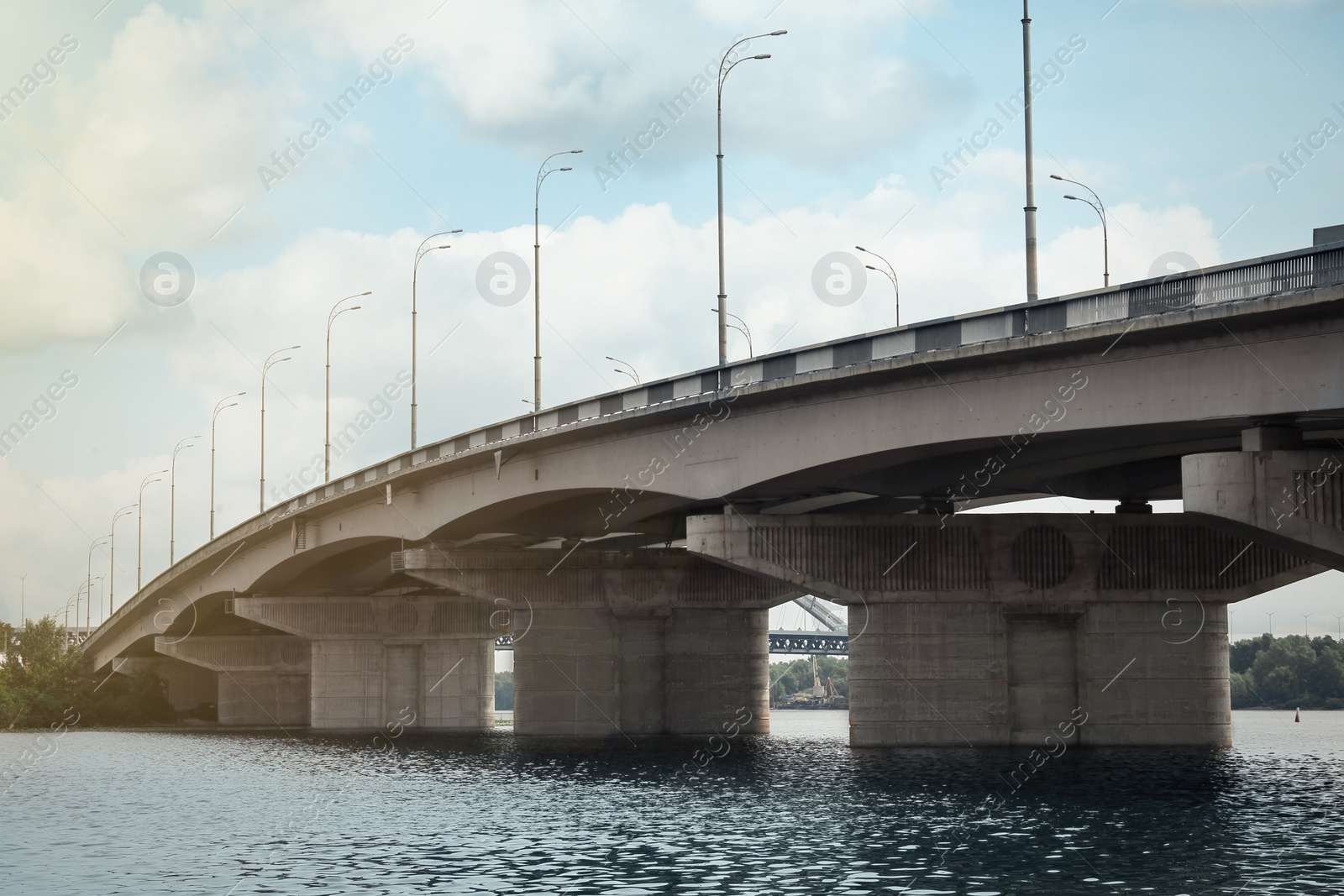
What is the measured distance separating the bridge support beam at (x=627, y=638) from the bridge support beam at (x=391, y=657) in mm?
17144

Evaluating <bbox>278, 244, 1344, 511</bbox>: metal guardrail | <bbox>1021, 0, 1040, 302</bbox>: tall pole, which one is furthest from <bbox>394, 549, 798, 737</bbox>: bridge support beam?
<bbox>1021, 0, 1040, 302</bbox>: tall pole

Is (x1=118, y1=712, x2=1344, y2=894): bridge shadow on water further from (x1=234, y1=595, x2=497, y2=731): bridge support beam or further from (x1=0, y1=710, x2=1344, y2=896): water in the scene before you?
(x1=234, y1=595, x2=497, y2=731): bridge support beam

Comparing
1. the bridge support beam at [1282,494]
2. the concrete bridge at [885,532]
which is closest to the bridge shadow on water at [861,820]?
the concrete bridge at [885,532]

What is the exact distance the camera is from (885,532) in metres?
50.3

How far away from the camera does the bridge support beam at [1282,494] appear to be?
32156mm

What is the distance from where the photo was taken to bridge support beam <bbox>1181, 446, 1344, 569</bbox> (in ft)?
105

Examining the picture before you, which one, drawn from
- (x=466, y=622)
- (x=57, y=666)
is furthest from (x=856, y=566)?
(x=57, y=666)

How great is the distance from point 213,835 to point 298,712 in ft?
Result: 235

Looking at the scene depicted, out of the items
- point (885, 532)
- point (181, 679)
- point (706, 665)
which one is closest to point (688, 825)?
point (885, 532)

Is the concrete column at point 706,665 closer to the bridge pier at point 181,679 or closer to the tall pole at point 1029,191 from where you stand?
the tall pole at point 1029,191

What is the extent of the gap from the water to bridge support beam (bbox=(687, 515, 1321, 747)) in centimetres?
176

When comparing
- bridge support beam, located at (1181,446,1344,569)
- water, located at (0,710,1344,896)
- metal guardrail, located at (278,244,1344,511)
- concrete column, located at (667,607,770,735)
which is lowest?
water, located at (0,710,1344,896)

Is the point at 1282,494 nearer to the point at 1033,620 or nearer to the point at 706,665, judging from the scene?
the point at 1033,620

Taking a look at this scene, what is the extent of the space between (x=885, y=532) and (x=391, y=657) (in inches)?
1743
